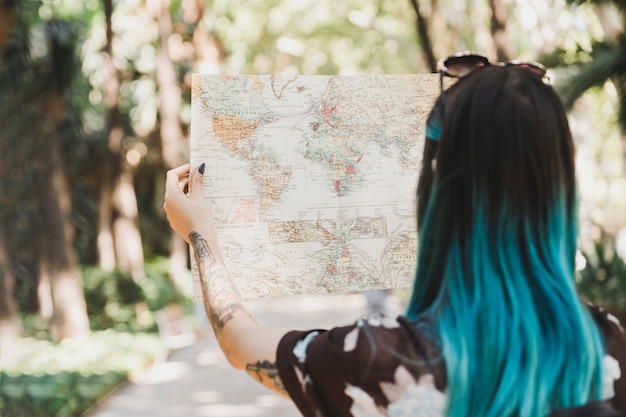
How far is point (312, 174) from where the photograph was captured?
2.30 m

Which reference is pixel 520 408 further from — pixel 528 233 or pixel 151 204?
pixel 151 204

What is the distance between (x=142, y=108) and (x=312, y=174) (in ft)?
77.4

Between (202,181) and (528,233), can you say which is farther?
(202,181)

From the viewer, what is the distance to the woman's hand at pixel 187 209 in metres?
2.01

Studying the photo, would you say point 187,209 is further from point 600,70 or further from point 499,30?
point 600,70

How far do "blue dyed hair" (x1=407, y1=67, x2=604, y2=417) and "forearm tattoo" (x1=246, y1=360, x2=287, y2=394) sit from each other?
287mm

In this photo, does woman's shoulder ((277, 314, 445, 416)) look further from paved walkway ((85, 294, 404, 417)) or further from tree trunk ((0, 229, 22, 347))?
tree trunk ((0, 229, 22, 347))

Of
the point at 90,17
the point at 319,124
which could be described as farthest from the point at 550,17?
the point at 319,124

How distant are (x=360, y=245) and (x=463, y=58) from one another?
23.7 inches

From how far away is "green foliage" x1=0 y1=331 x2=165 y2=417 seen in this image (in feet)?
28.8

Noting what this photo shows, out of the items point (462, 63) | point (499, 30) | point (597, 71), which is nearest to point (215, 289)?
point (462, 63)

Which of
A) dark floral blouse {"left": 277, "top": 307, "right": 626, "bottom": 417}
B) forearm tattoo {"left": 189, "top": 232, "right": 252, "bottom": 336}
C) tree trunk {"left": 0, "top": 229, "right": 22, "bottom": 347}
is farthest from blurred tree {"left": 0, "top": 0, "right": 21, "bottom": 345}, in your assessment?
dark floral blouse {"left": 277, "top": 307, "right": 626, "bottom": 417}

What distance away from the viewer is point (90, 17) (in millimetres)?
25766

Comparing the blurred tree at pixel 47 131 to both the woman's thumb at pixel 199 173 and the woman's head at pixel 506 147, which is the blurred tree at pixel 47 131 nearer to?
the woman's thumb at pixel 199 173
